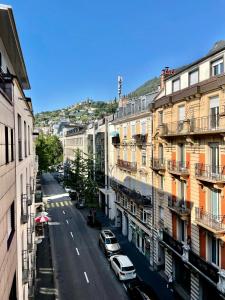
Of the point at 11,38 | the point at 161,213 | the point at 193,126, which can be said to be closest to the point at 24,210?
the point at 11,38

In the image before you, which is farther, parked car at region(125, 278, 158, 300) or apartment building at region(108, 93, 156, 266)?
apartment building at region(108, 93, 156, 266)

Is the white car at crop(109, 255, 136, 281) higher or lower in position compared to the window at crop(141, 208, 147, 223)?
lower

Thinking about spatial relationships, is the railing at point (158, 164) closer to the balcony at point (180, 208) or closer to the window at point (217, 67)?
the balcony at point (180, 208)

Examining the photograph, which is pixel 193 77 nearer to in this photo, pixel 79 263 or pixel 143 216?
pixel 143 216

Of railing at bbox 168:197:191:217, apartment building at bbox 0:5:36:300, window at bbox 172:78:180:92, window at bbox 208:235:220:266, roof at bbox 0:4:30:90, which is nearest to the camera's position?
apartment building at bbox 0:5:36:300

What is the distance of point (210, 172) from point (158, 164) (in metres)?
8.25

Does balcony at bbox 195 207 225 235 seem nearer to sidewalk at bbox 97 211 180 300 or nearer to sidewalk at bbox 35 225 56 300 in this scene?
sidewalk at bbox 97 211 180 300

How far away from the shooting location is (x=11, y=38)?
18297 mm

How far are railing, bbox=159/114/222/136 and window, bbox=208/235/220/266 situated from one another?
24.3 feet

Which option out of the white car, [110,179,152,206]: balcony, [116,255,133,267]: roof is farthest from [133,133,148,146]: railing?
the white car

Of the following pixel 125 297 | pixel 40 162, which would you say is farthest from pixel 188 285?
pixel 40 162

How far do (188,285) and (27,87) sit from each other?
25271mm

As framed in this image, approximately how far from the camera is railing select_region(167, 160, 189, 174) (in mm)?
23362

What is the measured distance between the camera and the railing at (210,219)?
19.0 metres
